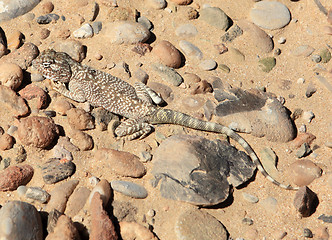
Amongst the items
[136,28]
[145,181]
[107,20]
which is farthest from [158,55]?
[145,181]

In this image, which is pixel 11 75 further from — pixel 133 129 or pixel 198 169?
pixel 198 169

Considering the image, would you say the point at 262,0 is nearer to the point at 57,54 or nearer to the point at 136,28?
the point at 136,28

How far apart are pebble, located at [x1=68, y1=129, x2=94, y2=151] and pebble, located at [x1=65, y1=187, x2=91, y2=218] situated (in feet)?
2.61

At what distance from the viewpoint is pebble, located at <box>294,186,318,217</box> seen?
18.8ft

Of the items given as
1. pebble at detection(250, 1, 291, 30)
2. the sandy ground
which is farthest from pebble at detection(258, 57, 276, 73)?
pebble at detection(250, 1, 291, 30)

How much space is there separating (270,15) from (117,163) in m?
5.36

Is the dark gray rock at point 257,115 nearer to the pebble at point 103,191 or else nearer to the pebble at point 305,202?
the pebble at point 305,202

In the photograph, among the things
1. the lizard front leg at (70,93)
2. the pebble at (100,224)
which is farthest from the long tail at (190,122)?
the pebble at (100,224)

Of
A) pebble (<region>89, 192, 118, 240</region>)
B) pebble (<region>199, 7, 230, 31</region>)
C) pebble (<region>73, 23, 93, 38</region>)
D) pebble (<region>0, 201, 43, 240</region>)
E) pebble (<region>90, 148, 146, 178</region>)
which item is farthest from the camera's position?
pebble (<region>199, 7, 230, 31</region>)

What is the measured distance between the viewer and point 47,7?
7602 millimetres

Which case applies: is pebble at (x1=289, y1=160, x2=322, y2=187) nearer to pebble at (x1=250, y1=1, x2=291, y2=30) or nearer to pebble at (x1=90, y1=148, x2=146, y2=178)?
pebble at (x1=90, y1=148, x2=146, y2=178)

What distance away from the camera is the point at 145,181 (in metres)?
5.77

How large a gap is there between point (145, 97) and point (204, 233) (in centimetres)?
282

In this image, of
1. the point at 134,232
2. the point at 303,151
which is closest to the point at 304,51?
the point at 303,151
